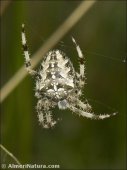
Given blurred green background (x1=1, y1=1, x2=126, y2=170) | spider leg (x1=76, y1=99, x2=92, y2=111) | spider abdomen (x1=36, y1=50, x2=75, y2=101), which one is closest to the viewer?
spider abdomen (x1=36, y1=50, x2=75, y2=101)

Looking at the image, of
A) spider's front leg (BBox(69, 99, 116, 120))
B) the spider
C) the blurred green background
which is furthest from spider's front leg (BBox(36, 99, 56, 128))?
the blurred green background

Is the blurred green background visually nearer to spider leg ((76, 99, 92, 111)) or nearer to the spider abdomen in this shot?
spider leg ((76, 99, 92, 111))

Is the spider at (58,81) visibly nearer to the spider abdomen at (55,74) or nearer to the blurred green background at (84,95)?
the spider abdomen at (55,74)

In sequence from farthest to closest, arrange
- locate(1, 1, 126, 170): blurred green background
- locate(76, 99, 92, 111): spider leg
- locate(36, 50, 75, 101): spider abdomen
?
1. locate(1, 1, 126, 170): blurred green background
2. locate(76, 99, 92, 111): spider leg
3. locate(36, 50, 75, 101): spider abdomen

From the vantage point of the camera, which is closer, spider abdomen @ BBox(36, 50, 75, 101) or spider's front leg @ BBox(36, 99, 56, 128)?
spider abdomen @ BBox(36, 50, 75, 101)

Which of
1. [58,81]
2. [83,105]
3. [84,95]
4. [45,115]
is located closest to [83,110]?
[83,105]

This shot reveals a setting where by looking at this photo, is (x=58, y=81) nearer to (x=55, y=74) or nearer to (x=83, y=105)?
(x=55, y=74)

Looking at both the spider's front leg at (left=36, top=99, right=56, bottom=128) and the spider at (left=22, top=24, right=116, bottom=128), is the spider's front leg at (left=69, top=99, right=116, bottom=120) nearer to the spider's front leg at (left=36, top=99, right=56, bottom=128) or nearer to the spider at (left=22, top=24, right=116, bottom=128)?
the spider at (left=22, top=24, right=116, bottom=128)

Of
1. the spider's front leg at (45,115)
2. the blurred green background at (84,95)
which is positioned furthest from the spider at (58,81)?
the blurred green background at (84,95)

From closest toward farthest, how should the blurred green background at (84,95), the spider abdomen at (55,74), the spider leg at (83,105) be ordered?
the spider abdomen at (55,74), the spider leg at (83,105), the blurred green background at (84,95)
